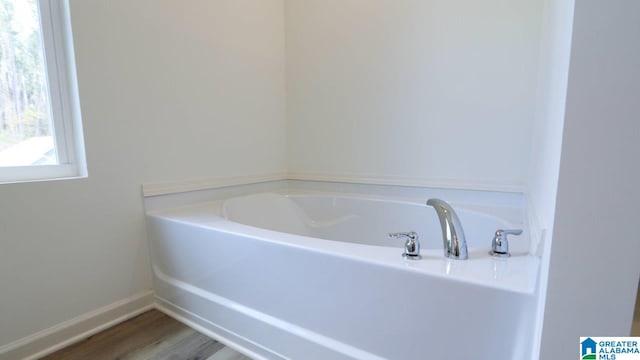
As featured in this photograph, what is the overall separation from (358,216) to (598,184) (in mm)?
1486

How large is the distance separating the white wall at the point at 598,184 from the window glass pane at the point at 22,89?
1779 millimetres

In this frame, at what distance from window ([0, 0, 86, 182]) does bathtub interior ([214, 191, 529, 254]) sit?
0.77 metres

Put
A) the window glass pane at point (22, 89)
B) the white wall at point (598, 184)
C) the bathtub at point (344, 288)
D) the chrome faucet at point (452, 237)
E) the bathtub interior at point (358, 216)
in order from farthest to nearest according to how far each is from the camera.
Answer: the bathtub interior at point (358, 216) < the window glass pane at point (22, 89) < the chrome faucet at point (452, 237) < the bathtub at point (344, 288) < the white wall at point (598, 184)

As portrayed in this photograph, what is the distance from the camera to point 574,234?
1.66ft

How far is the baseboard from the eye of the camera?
116cm

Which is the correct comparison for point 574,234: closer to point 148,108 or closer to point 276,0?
point 148,108

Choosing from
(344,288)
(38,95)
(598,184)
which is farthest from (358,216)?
(38,95)

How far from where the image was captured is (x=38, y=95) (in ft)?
4.05

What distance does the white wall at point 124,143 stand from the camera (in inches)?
46.6

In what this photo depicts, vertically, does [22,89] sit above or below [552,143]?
above

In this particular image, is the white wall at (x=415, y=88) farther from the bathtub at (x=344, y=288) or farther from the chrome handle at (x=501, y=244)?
the chrome handle at (x=501, y=244)

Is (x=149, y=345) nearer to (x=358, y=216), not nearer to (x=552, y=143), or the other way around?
(x=358, y=216)

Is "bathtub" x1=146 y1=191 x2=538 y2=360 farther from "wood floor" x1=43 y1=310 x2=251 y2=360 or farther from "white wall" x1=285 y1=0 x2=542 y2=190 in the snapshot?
"white wall" x1=285 y1=0 x2=542 y2=190

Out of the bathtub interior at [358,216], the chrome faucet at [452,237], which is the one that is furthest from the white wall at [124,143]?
the chrome faucet at [452,237]
